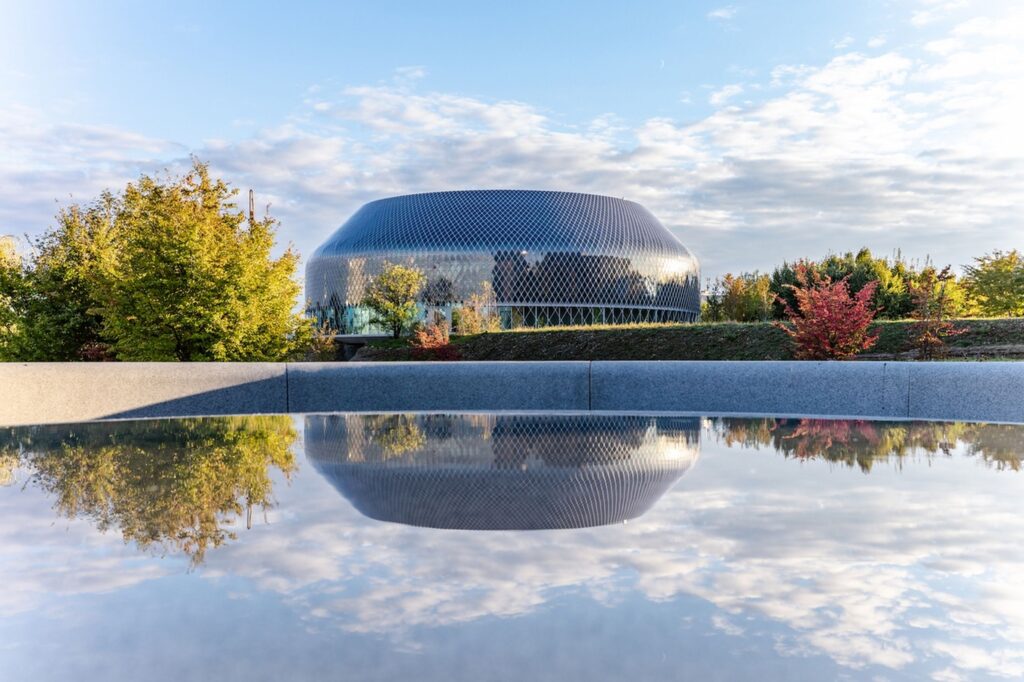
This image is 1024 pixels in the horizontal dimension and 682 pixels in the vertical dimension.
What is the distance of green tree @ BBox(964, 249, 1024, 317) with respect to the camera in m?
39.6

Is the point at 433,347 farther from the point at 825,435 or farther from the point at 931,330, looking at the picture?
the point at 825,435

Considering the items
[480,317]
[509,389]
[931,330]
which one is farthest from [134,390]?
[480,317]

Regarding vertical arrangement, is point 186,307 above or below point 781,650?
above

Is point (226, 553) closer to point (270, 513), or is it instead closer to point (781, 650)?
point (270, 513)

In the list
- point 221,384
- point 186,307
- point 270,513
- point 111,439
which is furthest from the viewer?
point 186,307

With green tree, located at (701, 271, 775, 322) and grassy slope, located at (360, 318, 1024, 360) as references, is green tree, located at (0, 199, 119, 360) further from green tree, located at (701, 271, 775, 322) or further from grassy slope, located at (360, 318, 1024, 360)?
green tree, located at (701, 271, 775, 322)

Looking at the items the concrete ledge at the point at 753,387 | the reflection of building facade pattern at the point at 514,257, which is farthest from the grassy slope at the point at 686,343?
the reflection of building facade pattern at the point at 514,257

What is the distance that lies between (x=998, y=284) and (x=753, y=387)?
35675 mm

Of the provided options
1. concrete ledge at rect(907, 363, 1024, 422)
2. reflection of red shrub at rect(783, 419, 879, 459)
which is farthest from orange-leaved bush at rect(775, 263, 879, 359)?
reflection of red shrub at rect(783, 419, 879, 459)

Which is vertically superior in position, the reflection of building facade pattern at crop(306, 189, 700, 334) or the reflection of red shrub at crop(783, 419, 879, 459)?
the reflection of building facade pattern at crop(306, 189, 700, 334)

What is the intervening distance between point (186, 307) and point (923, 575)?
55.5 ft

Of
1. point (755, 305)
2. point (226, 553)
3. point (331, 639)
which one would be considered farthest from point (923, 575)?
point (755, 305)

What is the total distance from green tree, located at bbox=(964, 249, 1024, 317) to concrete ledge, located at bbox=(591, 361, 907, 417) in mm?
32341

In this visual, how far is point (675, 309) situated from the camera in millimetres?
75812
